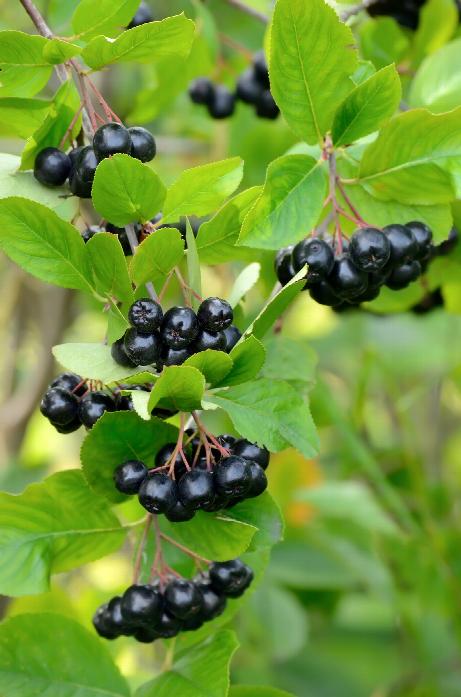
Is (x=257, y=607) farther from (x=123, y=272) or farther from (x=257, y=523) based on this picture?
(x=123, y=272)

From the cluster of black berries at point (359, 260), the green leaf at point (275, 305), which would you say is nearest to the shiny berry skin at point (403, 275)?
the cluster of black berries at point (359, 260)

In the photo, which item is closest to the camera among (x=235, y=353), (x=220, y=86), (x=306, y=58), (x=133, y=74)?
(x=235, y=353)

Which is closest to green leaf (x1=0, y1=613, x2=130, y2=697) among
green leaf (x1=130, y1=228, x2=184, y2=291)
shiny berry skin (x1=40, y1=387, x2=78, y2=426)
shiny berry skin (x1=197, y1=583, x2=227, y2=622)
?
shiny berry skin (x1=197, y1=583, x2=227, y2=622)

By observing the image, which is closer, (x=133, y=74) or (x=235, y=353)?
(x=235, y=353)

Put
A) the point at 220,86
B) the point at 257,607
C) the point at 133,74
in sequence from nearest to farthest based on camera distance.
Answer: the point at 220,86 → the point at 257,607 → the point at 133,74

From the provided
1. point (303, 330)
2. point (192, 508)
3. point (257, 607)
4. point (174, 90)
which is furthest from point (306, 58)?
point (303, 330)

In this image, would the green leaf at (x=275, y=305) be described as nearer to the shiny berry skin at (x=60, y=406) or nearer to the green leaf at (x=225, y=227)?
the green leaf at (x=225, y=227)

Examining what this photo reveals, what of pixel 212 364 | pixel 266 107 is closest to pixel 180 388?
pixel 212 364

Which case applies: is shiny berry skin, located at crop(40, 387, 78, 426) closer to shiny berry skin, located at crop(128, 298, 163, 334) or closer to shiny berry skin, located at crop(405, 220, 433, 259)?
shiny berry skin, located at crop(128, 298, 163, 334)
